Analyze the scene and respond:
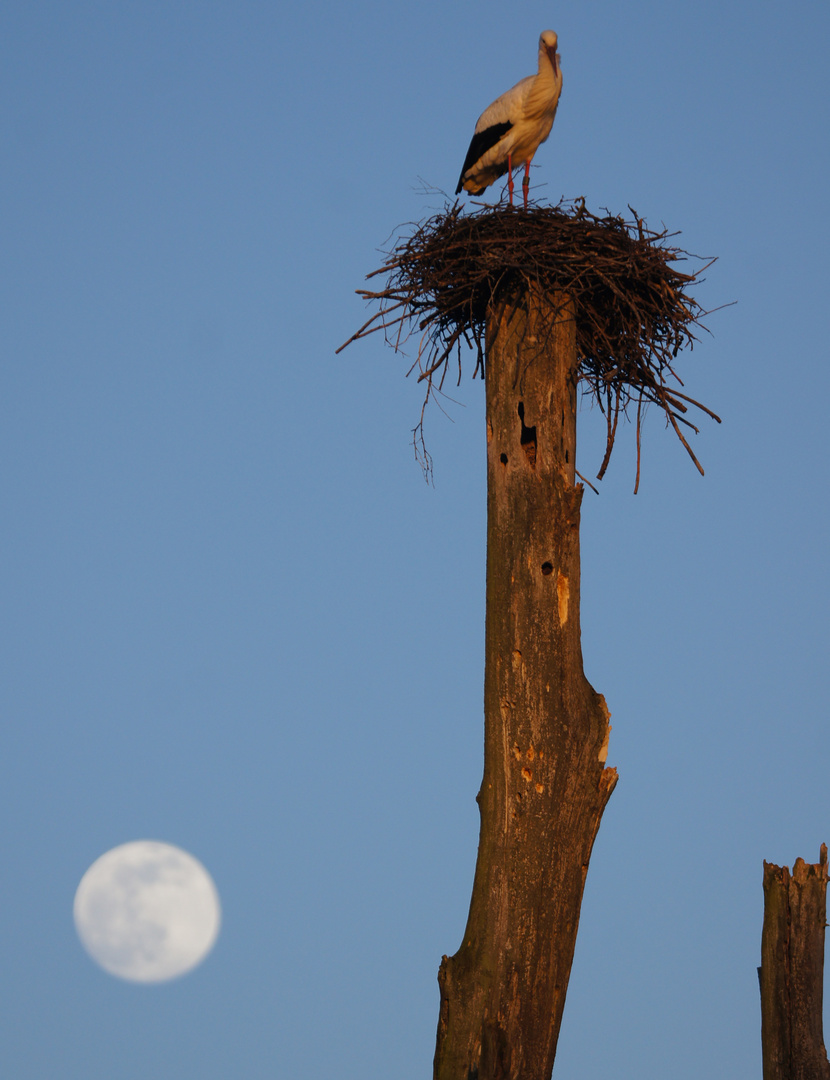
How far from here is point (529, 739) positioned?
575cm

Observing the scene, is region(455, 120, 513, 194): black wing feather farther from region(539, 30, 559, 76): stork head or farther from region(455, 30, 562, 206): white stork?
region(539, 30, 559, 76): stork head

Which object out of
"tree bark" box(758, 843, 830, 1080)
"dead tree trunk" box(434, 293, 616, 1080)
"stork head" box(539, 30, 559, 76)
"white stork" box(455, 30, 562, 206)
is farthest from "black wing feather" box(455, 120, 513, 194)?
"tree bark" box(758, 843, 830, 1080)

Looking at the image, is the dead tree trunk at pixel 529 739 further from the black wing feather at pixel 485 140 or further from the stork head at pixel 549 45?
the stork head at pixel 549 45

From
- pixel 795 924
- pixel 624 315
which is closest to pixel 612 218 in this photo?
pixel 624 315

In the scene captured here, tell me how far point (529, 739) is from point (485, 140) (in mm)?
5315

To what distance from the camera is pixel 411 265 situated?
6.90 metres

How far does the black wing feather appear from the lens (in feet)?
29.2

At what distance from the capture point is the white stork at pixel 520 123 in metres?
8.83

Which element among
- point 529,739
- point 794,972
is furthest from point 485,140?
point 794,972

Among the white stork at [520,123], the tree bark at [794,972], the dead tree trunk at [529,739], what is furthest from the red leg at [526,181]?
the tree bark at [794,972]

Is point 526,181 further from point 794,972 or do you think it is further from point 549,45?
point 794,972

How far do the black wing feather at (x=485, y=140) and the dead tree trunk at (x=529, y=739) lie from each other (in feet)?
10.2

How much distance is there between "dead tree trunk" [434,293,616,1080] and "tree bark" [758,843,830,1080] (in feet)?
5.38

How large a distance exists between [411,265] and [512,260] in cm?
82
